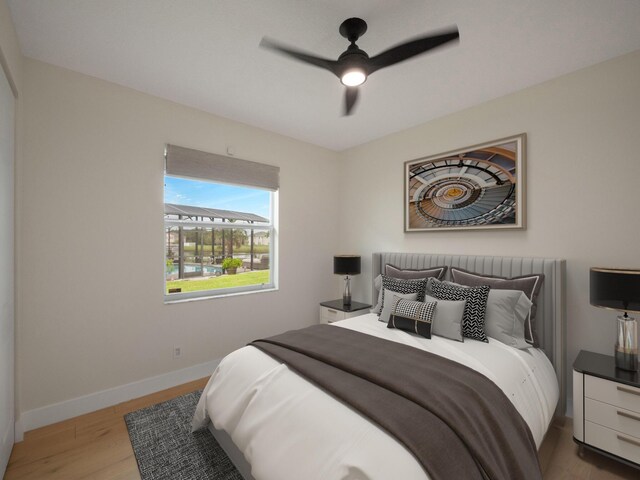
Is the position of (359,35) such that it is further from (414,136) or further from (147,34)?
(414,136)

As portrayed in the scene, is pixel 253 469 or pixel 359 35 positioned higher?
pixel 359 35

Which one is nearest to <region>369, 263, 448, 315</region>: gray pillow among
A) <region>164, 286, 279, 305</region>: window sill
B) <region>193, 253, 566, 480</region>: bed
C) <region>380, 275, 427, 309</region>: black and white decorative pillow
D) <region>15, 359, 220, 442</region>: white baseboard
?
<region>380, 275, 427, 309</region>: black and white decorative pillow

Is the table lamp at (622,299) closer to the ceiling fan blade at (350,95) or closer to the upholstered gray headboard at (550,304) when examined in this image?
the upholstered gray headboard at (550,304)

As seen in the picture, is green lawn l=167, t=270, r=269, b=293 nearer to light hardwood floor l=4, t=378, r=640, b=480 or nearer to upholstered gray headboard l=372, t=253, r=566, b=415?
light hardwood floor l=4, t=378, r=640, b=480

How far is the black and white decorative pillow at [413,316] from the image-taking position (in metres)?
2.25

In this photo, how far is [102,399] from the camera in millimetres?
2426

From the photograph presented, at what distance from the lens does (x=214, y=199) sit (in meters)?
3.24

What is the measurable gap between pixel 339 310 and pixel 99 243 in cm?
240

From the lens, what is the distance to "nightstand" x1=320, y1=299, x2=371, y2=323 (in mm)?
3400

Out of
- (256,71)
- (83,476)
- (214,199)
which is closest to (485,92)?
(256,71)

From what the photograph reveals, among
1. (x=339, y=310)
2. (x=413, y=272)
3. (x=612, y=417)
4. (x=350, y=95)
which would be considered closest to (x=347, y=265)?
(x=339, y=310)

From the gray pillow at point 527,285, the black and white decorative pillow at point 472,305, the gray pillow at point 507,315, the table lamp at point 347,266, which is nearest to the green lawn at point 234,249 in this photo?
the table lamp at point 347,266

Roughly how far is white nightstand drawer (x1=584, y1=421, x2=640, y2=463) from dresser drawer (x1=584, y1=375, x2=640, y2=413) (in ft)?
0.55

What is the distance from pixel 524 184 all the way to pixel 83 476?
376 centimetres
